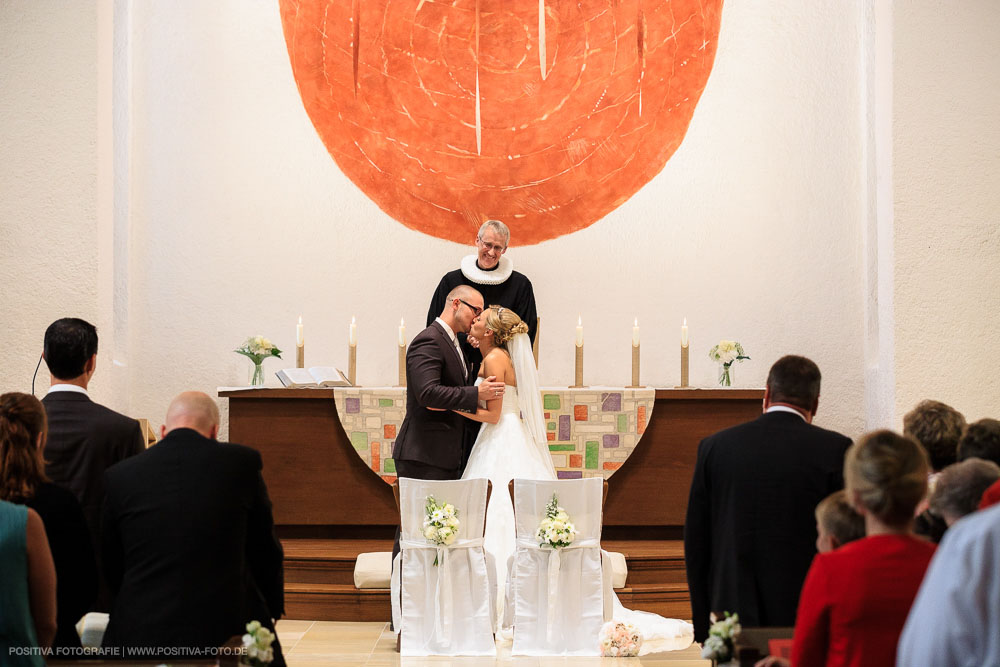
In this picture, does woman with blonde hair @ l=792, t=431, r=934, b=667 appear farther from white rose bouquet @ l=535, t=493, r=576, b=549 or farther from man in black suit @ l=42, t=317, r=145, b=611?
white rose bouquet @ l=535, t=493, r=576, b=549

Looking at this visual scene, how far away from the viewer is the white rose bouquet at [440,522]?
193 inches

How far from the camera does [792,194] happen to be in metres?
7.98

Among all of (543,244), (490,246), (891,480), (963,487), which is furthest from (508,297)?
(891,480)

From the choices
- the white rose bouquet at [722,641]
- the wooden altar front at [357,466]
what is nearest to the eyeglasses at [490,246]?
the wooden altar front at [357,466]

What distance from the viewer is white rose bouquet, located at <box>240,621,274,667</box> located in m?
2.88

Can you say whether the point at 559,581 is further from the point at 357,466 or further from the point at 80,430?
the point at 80,430

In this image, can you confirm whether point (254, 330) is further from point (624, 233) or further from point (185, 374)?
point (624, 233)

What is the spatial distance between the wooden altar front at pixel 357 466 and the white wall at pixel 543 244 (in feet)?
4.27

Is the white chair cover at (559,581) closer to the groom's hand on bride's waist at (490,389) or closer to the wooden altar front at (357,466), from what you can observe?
the groom's hand on bride's waist at (490,389)

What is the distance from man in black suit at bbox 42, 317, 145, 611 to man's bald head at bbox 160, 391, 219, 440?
590mm

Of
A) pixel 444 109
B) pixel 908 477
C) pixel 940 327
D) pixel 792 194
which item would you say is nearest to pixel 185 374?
pixel 444 109

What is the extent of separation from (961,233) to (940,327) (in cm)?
62

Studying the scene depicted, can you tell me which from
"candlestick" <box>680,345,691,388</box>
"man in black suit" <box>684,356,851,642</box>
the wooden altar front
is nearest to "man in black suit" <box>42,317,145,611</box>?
"man in black suit" <box>684,356,851,642</box>

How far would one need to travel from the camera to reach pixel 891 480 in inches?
86.0
